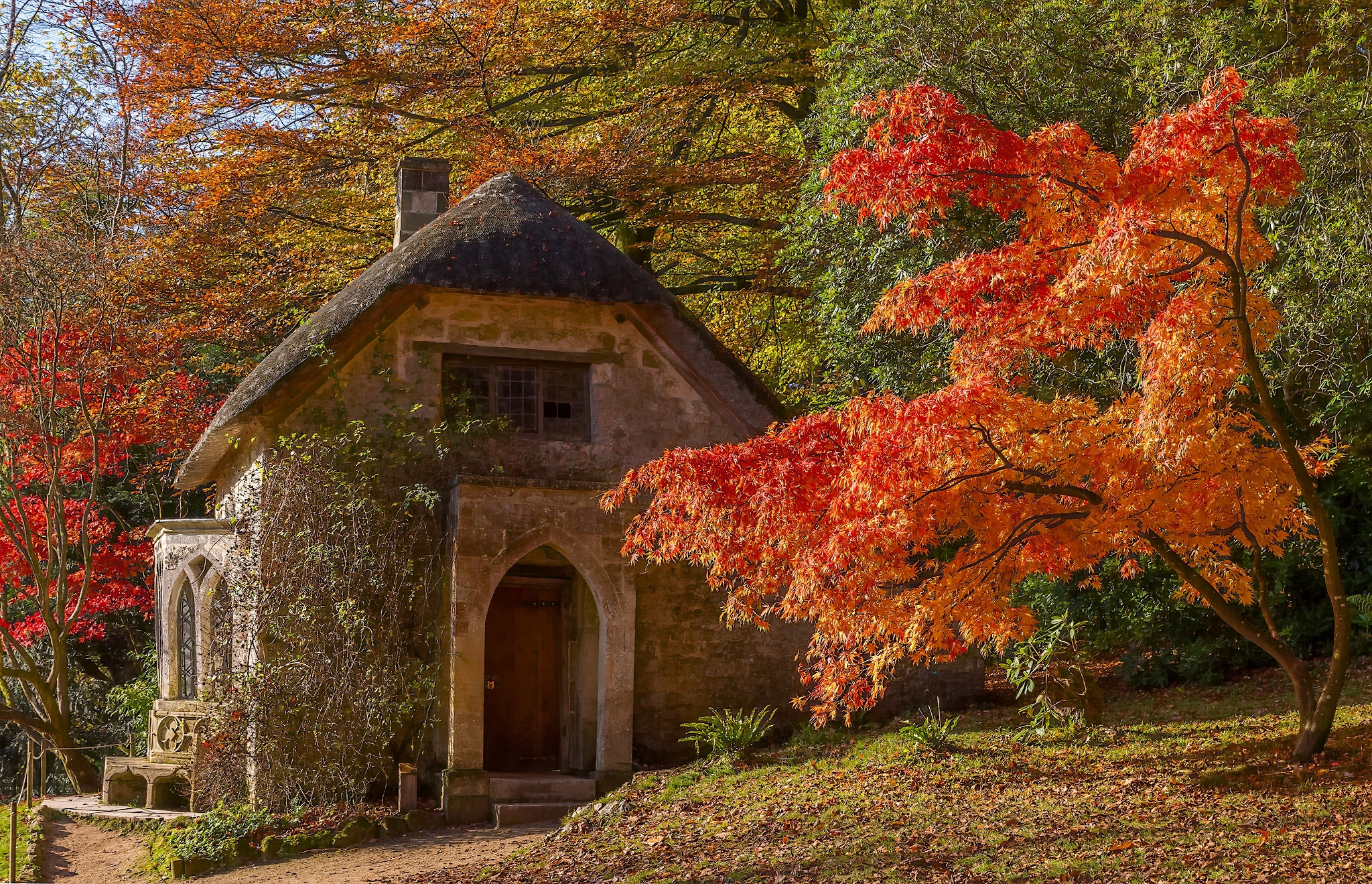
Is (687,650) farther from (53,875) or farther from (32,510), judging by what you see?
(32,510)

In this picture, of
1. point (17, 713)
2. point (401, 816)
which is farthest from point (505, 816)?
point (17, 713)

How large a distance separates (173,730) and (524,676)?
3.97 meters

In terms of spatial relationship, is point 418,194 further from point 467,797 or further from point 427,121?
point 467,797

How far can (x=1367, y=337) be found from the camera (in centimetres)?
1116

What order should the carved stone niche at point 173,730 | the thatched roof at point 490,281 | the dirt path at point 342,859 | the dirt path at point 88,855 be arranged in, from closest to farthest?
the dirt path at point 342,859
the dirt path at point 88,855
the thatched roof at point 490,281
the carved stone niche at point 173,730

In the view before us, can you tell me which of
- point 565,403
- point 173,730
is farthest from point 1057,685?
point 173,730

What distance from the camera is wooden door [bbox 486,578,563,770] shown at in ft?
44.4

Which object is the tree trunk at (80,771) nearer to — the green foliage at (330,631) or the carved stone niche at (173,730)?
the carved stone niche at (173,730)

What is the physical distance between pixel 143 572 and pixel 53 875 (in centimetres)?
769

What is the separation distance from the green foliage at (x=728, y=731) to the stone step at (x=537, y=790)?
1.09 metres

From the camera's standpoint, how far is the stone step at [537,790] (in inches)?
473

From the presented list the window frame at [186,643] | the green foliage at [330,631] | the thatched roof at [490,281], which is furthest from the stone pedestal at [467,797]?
the thatched roof at [490,281]

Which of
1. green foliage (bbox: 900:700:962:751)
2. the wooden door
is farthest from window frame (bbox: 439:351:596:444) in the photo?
green foliage (bbox: 900:700:962:751)

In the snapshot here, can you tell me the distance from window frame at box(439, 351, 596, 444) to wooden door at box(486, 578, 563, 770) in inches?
64.8
